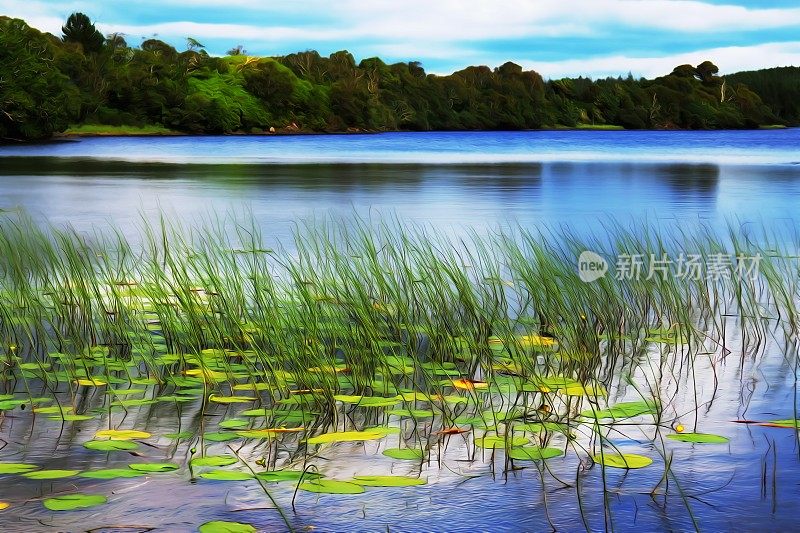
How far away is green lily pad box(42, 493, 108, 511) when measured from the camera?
2.74 metres

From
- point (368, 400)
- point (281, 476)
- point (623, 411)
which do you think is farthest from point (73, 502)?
Answer: point (623, 411)

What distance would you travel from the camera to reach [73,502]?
9.14 ft

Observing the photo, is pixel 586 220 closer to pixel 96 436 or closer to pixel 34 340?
pixel 34 340

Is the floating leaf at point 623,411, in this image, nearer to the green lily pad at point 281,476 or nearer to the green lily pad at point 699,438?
the green lily pad at point 699,438

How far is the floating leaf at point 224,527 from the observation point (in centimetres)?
266

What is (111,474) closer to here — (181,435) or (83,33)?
(181,435)

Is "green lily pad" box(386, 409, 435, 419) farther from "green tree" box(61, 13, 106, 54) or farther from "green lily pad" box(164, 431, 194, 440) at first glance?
"green tree" box(61, 13, 106, 54)

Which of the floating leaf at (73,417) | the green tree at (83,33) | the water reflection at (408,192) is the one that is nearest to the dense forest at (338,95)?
the green tree at (83,33)

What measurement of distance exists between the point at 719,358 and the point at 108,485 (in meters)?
3.14

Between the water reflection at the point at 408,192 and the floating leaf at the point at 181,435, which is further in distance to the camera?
the water reflection at the point at 408,192

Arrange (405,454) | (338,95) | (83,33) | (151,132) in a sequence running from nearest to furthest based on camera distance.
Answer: (405,454), (151,132), (83,33), (338,95)

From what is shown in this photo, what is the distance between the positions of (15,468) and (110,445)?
308mm

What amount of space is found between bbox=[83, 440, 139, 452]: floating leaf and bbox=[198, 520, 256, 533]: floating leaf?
2.75ft

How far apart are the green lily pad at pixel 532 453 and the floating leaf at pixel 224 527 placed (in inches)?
38.7
